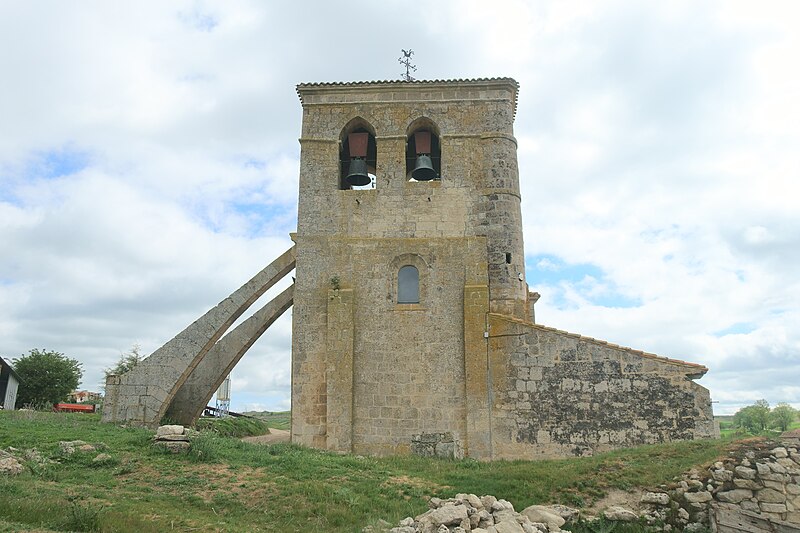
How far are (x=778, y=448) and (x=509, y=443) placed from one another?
632 centimetres

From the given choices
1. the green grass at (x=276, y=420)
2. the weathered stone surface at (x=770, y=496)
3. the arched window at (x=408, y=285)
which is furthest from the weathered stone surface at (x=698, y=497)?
the green grass at (x=276, y=420)

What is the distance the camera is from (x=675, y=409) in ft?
44.2

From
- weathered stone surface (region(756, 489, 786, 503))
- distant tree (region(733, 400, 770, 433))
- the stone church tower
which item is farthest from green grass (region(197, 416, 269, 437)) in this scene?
distant tree (region(733, 400, 770, 433))

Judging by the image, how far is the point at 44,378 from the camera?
29.6 metres

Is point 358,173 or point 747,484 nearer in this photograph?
point 747,484

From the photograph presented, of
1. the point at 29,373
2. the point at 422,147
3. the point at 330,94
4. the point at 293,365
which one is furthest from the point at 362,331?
the point at 29,373

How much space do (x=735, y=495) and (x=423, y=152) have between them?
1200 centimetres

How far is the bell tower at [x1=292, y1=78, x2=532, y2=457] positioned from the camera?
15.4 m

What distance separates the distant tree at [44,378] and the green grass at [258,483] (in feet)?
59.5

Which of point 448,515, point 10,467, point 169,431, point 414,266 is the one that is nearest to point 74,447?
point 10,467

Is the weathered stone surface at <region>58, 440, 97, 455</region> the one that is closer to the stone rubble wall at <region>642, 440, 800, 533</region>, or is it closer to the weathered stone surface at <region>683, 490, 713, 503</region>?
the stone rubble wall at <region>642, 440, 800, 533</region>

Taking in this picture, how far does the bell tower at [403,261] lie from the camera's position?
15.4 metres

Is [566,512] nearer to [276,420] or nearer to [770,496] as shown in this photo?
[770,496]

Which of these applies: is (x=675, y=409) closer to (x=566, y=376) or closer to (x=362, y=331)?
(x=566, y=376)
